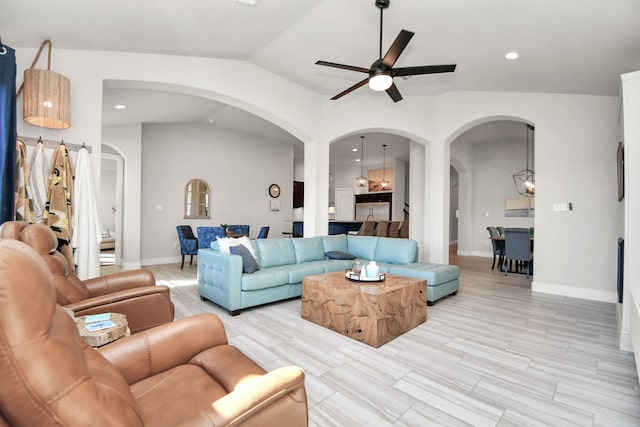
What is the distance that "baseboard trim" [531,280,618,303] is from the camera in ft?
14.5

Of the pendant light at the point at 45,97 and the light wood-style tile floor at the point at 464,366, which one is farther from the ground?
the pendant light at the point at 45,97

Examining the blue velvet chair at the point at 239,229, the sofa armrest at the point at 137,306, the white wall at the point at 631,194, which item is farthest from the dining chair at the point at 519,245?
the sofa armrest at the point at 137,306

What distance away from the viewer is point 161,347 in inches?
57.6

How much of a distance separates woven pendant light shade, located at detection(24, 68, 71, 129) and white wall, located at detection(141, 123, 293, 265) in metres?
4.11

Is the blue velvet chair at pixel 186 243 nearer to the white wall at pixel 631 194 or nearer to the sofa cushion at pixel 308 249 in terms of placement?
the sofa cushion at pixel 308 249

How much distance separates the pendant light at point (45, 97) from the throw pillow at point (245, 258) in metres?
2.09

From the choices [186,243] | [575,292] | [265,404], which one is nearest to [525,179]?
[575,292]

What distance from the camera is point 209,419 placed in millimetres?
946

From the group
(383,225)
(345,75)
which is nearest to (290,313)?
(345,75)

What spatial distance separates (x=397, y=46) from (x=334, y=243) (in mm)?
3132

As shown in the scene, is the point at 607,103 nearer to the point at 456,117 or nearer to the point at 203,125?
the point at 456,117

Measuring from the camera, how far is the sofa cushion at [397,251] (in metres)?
4.65

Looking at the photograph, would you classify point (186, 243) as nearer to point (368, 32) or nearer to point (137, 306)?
point (137, 306)

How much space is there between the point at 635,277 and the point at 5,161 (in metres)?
5.40
